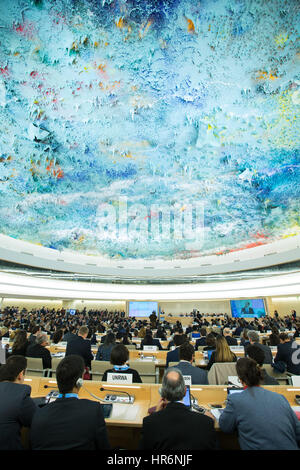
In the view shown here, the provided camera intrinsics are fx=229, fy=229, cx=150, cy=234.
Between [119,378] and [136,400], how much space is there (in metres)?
0.35

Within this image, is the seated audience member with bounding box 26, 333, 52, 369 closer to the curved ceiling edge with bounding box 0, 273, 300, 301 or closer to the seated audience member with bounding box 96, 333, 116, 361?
the seated audience member with bounding box 96, 333, 116, 361

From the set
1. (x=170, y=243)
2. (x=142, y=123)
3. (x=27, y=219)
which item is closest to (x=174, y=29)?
(x=142, y=123)

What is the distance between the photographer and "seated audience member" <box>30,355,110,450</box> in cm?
150

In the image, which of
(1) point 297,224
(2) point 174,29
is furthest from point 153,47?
(1) point 297,224

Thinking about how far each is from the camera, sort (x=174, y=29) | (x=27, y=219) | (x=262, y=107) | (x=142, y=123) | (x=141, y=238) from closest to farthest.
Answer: (x=174, y=29) < (x=262, y=107) < (x=142, y=123) < (x=27, y=219) < (x=141, y=238)

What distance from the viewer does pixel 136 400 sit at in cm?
293

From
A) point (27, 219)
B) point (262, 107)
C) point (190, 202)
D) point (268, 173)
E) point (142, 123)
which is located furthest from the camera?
point (27, 219)

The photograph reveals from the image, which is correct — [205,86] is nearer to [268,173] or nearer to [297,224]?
[268,173]

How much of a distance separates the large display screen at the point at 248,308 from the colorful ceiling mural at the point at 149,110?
11.6 m

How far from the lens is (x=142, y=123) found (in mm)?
5270

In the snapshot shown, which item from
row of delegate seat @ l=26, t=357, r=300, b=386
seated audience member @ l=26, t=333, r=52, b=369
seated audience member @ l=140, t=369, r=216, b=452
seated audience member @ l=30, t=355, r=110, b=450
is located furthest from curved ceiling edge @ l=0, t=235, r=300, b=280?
seated audience member @ l=140, t=369, r=216, b=452
